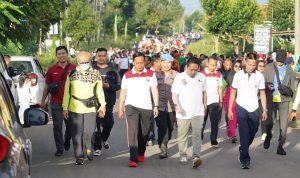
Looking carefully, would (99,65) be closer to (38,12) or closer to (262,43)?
(38,12)

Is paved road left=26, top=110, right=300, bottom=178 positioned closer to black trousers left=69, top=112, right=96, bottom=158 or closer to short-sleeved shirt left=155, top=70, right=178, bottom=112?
black trousers left=69, top=112, right=96, bottom=158

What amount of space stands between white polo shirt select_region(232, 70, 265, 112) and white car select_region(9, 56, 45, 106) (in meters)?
7.13

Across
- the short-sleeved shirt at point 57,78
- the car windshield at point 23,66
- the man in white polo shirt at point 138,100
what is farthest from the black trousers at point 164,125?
the car windshield at point 23,66

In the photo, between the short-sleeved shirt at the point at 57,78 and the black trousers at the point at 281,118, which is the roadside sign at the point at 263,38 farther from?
the short-sleeved shirt at the point at 57,78

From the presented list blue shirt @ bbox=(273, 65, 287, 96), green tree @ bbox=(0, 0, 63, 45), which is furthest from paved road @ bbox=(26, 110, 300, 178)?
green tree @ bbox=(0, 0, 63, 45)

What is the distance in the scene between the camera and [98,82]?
11.7 meters

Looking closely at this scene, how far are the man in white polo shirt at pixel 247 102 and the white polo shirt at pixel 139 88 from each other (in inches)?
50.4

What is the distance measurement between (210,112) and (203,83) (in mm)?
2296

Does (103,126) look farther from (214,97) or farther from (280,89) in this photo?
(280,89)

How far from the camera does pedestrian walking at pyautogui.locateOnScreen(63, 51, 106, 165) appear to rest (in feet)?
→ 38.1

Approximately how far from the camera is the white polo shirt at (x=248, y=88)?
460 inches

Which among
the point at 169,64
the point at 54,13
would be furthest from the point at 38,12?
the point at 169,64

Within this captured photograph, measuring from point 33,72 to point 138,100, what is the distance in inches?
285

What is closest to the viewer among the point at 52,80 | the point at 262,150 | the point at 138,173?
the point at 138,173
